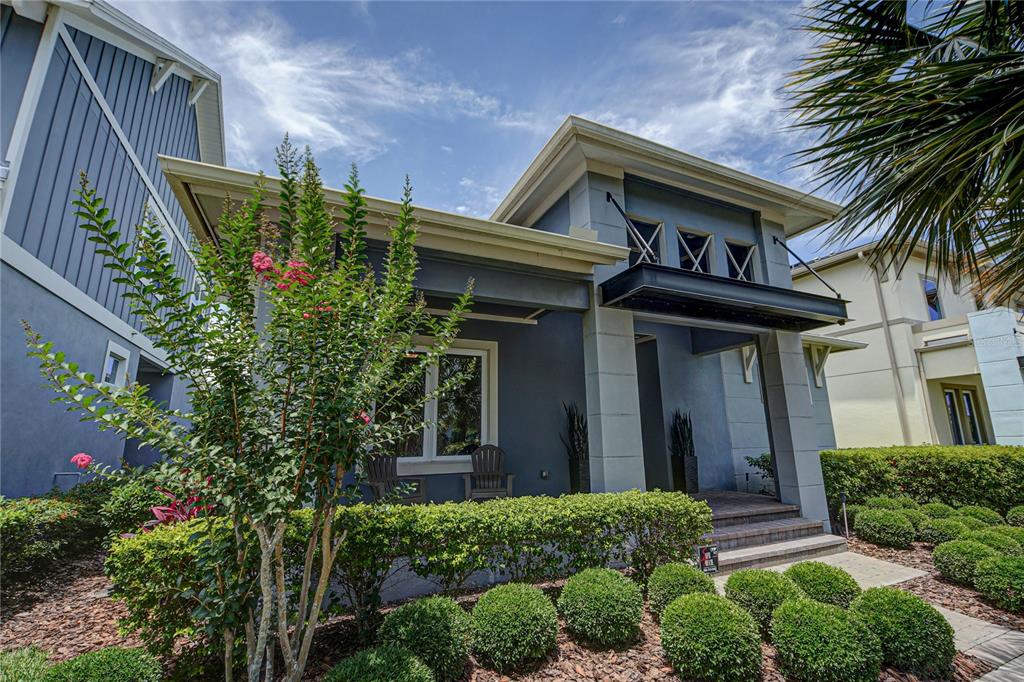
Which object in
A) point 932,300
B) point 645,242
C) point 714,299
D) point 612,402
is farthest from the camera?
point 932,300

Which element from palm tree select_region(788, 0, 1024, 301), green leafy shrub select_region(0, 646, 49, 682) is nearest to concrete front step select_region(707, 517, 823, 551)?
palm tree select_region(788, 0, 1024, 301)

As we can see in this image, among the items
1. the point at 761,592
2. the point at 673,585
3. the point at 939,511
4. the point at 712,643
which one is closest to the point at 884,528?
the point at 939,511

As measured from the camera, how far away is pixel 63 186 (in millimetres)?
6383

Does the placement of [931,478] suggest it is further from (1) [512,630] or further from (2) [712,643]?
(1) [512,630]

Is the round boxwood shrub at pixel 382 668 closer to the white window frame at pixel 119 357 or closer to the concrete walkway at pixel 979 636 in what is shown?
the concrete walkway at pixel 979 636

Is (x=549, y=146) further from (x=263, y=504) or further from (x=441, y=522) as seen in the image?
(x=263, y=504)

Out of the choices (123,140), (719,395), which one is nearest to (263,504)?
(719,395)

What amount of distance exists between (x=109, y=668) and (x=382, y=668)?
157 cm

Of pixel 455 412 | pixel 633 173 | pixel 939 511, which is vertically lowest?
pixel 939 511

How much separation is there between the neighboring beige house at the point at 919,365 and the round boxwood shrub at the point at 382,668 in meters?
13.7

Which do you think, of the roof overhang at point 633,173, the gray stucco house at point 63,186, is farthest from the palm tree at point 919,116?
the gray stucco house at point 63,186

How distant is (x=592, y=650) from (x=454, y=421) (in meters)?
3.95

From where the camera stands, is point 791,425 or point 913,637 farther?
point 791,425

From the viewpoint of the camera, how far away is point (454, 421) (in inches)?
272
